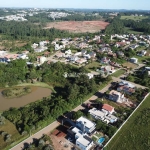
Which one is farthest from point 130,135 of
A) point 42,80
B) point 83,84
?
point 42,80

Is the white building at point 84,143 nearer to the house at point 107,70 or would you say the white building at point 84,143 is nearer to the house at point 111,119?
the house at point 111,119

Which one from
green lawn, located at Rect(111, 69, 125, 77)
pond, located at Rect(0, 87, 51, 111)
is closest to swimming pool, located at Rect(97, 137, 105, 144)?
pond, located at Rect(0, 87, 51, 111)

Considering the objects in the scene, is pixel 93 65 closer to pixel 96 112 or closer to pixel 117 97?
pixel 117 97

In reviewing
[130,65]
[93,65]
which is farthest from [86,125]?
[130,65]

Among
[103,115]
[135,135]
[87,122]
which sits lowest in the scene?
[135,135]

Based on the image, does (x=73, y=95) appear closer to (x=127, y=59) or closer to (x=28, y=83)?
(x=28, y=83)

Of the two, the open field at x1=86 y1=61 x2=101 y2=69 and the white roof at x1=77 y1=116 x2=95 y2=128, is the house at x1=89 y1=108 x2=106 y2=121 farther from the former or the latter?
the open field at x1=86 y1=61 x2=101 y2=69
